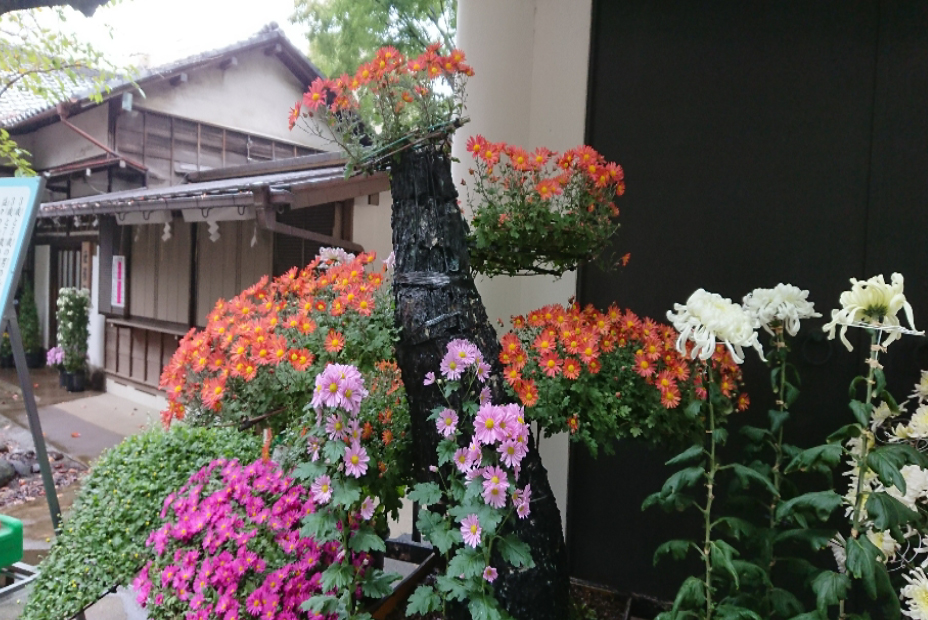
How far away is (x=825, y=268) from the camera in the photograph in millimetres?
2053

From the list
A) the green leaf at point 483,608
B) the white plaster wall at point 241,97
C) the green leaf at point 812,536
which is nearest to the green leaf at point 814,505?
the green leaf at point 812,536

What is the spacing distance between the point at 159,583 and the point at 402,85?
5.19ft

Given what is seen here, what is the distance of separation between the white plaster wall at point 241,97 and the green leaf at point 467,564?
7.38 metres

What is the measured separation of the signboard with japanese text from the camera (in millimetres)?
7816

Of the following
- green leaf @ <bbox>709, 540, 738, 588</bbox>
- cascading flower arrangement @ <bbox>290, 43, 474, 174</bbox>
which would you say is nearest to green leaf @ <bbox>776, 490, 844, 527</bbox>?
green leaf @ <bbox>709, 540, 738, 588</bbox>

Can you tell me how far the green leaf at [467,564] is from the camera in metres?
1.36

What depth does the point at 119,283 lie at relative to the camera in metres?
7.88

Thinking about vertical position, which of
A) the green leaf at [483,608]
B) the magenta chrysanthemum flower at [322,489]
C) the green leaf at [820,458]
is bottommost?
the green leaf at [483,608]

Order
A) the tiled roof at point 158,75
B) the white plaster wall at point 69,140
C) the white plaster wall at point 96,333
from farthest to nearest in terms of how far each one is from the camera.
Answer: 1. the white plaster wall at point 96,333
2. the white plaster wall at point 69,140
3. the tiled roof at point 158,75

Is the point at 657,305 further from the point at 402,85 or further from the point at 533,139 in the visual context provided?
the point at 402,85

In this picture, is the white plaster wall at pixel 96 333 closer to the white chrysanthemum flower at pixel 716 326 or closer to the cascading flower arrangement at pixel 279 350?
the cascading flower arrangement at pixel 279 350

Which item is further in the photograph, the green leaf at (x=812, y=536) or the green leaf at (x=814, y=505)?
the green leaf at (x=812, y=536)

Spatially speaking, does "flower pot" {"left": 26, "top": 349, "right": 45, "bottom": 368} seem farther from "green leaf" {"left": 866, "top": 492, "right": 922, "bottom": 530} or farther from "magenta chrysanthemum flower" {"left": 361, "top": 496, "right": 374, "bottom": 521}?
"green leaf" {"left": 866, "top": 492, "right": 922, "bottom": 530}

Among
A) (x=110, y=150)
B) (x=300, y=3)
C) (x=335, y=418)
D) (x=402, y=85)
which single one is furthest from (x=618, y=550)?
(x=110, y=150)
